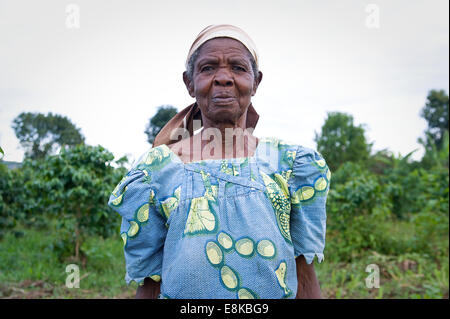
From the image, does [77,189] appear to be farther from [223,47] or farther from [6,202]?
[223,47]

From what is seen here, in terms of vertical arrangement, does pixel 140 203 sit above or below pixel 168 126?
below

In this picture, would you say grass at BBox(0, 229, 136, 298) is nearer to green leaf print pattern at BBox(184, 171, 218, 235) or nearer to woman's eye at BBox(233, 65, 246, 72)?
green leaf print pattern at BBox(184, 171, 218, 235)

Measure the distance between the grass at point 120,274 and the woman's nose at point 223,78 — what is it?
3127mm

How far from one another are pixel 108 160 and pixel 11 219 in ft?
7.61

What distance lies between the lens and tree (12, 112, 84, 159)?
325 cm

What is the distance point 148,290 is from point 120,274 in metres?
3.36

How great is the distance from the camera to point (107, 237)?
5.14 metres

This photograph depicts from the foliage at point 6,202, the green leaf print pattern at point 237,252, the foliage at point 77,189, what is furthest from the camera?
the foliage at point 6,202

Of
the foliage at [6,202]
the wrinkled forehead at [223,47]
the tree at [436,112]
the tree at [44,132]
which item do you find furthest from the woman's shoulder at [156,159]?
the tree at [436,112]

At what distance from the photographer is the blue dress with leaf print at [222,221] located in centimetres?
111

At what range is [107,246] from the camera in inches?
213

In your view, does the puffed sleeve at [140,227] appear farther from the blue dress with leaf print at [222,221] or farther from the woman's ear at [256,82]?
the woman's ear at [256,82]
